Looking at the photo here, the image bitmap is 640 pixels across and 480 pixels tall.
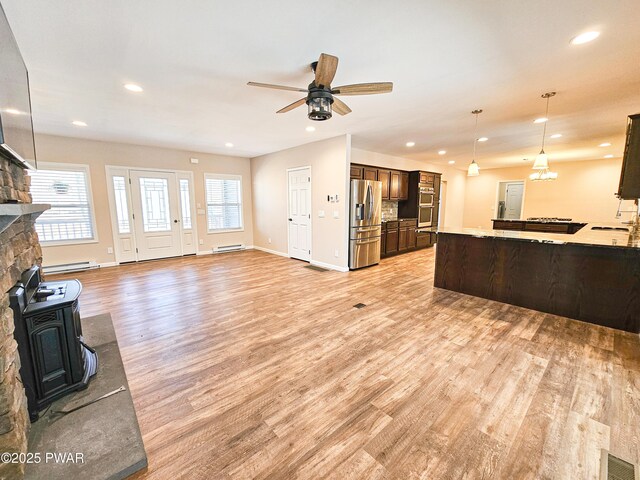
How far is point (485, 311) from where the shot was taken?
352 centimetres

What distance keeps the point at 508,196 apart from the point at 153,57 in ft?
36.5

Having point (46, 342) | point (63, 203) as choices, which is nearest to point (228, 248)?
point (63, 203)

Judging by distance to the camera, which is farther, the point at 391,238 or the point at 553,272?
the point at 391,238

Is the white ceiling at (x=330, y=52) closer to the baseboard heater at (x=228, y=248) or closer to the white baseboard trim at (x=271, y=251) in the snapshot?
the white baseboard trim at (x=271, y=251)

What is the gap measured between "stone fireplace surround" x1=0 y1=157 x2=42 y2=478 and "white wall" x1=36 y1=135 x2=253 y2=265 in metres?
4.12

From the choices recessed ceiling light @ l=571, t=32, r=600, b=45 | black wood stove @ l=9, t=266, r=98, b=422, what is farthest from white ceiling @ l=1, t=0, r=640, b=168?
black wood stove @ l=9, t=266, r=98, b=422

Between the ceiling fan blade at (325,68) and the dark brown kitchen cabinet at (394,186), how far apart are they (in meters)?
4.87

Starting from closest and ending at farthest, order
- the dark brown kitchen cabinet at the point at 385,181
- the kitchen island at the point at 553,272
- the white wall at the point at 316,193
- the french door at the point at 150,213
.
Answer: the kitchen island at the point at 553,272 → the white wall at the point at 316,193 → the french door at the point at 150,213 → the dark brown kitchen cabinet at the point at 385,181

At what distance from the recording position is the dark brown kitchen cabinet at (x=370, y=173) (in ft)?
20.0

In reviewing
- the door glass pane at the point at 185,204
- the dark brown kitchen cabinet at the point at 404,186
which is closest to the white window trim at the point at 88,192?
the door glass pane at the point at 185,204

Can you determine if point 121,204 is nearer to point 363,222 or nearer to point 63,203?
point 63,203

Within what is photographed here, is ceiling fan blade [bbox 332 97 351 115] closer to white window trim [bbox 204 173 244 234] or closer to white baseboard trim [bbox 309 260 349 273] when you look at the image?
white baseboard trim [bbox 309 260 349 273]

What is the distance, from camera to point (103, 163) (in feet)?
18.1

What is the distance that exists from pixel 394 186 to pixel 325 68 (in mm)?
5265
